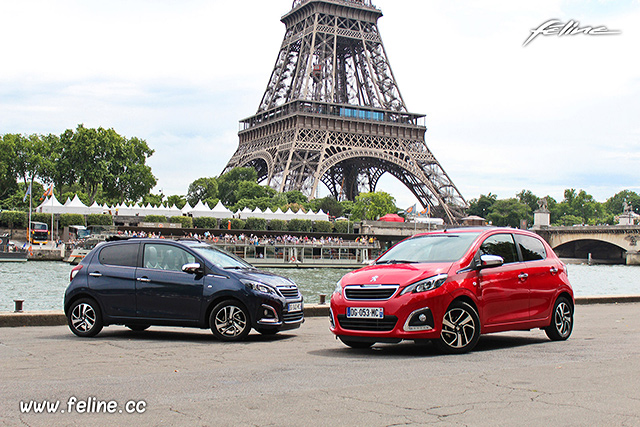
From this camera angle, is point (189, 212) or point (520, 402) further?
point (189, 212)

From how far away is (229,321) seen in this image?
417 inches

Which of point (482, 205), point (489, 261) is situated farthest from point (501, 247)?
point (482, 205)

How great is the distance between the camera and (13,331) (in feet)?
38.1

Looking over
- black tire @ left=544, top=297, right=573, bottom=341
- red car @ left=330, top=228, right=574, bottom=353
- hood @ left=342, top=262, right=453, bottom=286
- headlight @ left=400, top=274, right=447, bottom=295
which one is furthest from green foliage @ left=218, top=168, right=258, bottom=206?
headlight @ left=400, top=274, right=447, bottom=295

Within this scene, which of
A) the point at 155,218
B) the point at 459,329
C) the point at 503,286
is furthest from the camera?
the point at 155,218

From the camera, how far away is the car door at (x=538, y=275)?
32.8ft

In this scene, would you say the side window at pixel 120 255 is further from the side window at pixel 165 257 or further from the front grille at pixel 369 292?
the front grille at pixel 369 292

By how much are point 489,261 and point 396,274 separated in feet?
4.06

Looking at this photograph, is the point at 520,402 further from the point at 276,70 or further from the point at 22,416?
the point at 276,70

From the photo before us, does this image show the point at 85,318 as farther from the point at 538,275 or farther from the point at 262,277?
the point at 538,275

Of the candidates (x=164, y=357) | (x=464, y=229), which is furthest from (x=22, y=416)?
(x=464, y=229)

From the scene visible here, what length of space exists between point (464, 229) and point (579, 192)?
156 m

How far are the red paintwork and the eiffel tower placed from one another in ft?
224

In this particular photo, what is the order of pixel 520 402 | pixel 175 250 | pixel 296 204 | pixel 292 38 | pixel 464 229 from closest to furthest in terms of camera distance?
pixel 520 402 → pixel 464 229 → pixel 175 250 → pixel 296 204 → pixel 292 38
